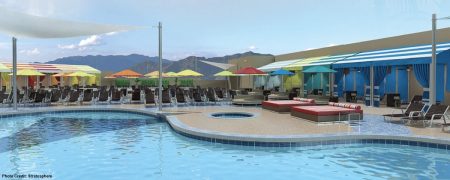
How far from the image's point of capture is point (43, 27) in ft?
36.2

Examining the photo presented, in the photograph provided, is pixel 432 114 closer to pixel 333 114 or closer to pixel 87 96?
pixel 333 114

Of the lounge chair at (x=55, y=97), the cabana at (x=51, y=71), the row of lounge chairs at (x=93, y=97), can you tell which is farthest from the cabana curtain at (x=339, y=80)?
the cabana at (x=51, y=71)

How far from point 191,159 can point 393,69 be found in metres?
14.5

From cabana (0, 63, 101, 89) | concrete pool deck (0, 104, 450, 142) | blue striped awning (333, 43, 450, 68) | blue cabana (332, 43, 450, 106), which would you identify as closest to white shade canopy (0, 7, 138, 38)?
concrete pool deck (0, 104, 450, 142)

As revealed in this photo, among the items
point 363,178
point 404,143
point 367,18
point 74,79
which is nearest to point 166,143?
point 363,178

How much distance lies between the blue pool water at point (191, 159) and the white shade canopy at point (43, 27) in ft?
9.50

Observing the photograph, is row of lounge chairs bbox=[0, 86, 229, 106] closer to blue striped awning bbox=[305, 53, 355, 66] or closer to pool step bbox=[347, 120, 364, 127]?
blue striped awning bbox=[305, 53, 355, 66]

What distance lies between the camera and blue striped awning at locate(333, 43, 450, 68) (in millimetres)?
13923

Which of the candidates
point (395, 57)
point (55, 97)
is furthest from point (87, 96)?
point (395, 57)

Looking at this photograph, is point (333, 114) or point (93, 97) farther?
point (93, 97)

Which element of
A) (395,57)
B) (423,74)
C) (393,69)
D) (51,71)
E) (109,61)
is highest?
(109,61)

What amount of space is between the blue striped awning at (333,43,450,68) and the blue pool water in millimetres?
7058

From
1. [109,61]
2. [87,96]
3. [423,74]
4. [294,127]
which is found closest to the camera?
[294,127]

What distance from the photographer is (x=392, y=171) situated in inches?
249
